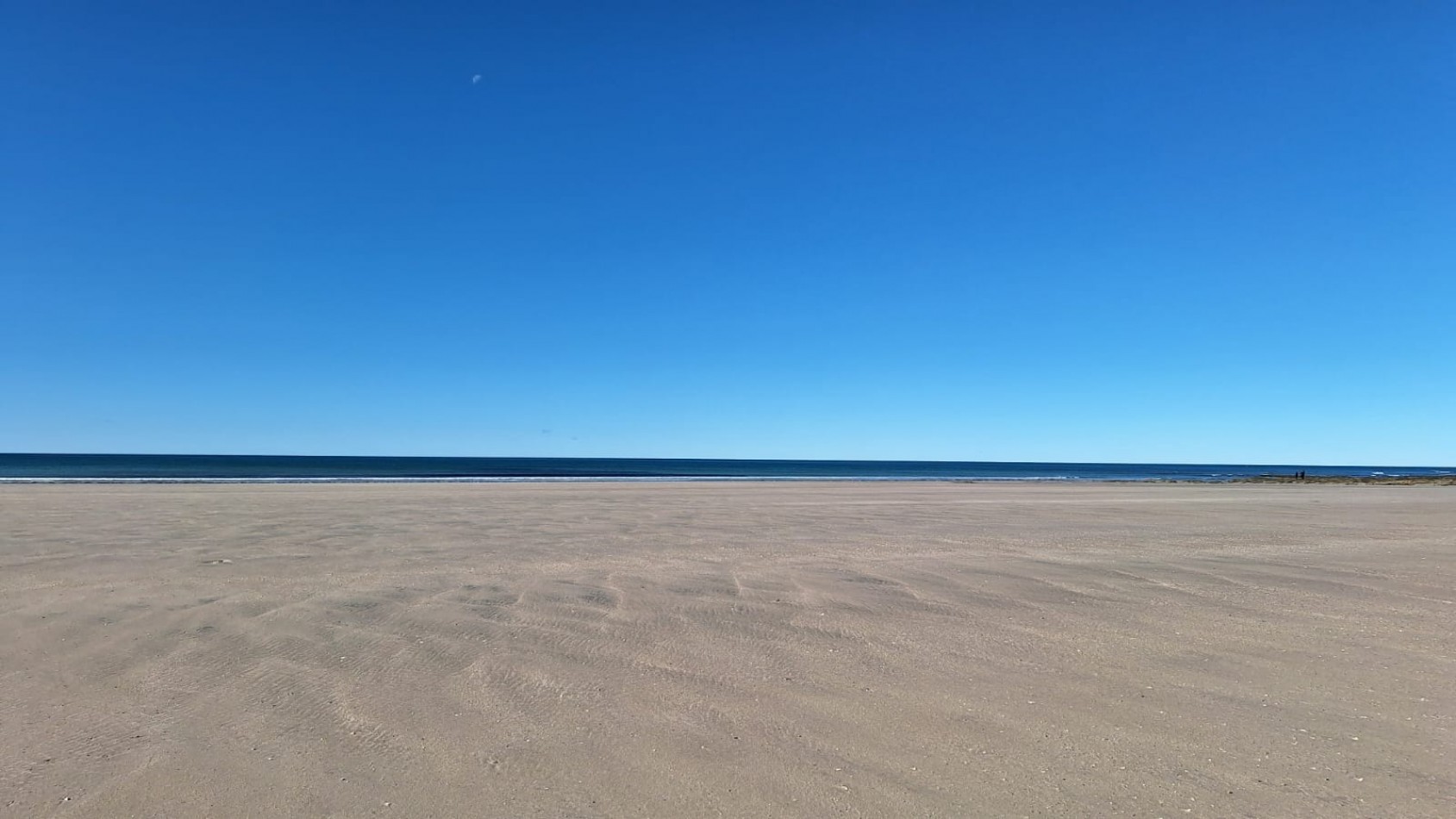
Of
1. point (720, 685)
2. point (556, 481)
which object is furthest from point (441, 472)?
point (720, 685)

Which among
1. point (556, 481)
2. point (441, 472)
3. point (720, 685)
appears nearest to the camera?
point (720, 685)

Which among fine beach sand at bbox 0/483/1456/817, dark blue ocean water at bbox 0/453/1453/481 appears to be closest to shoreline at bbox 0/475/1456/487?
dark blue ocean water at bbox 0/453/1453/481

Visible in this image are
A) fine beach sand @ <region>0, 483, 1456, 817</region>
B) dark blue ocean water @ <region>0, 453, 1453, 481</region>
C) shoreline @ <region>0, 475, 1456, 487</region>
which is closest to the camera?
fine beach sand @ <region>0, 483, 1456, 817</region>

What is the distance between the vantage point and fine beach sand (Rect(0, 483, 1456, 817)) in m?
3.10

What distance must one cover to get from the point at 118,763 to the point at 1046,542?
1101 cm

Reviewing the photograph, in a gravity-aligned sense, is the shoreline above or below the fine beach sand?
above

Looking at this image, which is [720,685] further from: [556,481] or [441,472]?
[441,472]

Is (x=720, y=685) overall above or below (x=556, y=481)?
below

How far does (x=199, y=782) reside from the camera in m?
3.16

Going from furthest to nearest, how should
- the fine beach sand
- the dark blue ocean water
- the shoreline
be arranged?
the dark blue ocean water < the shoreline < the fine beach sand

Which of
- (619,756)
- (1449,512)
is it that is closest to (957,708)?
(619,756)

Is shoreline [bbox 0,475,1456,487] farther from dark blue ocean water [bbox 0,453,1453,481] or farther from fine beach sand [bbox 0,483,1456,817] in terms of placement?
fine beach sand [bbox 0,483,1456,817]

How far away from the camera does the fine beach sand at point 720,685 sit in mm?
3102

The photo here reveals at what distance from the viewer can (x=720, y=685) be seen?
4367mm
